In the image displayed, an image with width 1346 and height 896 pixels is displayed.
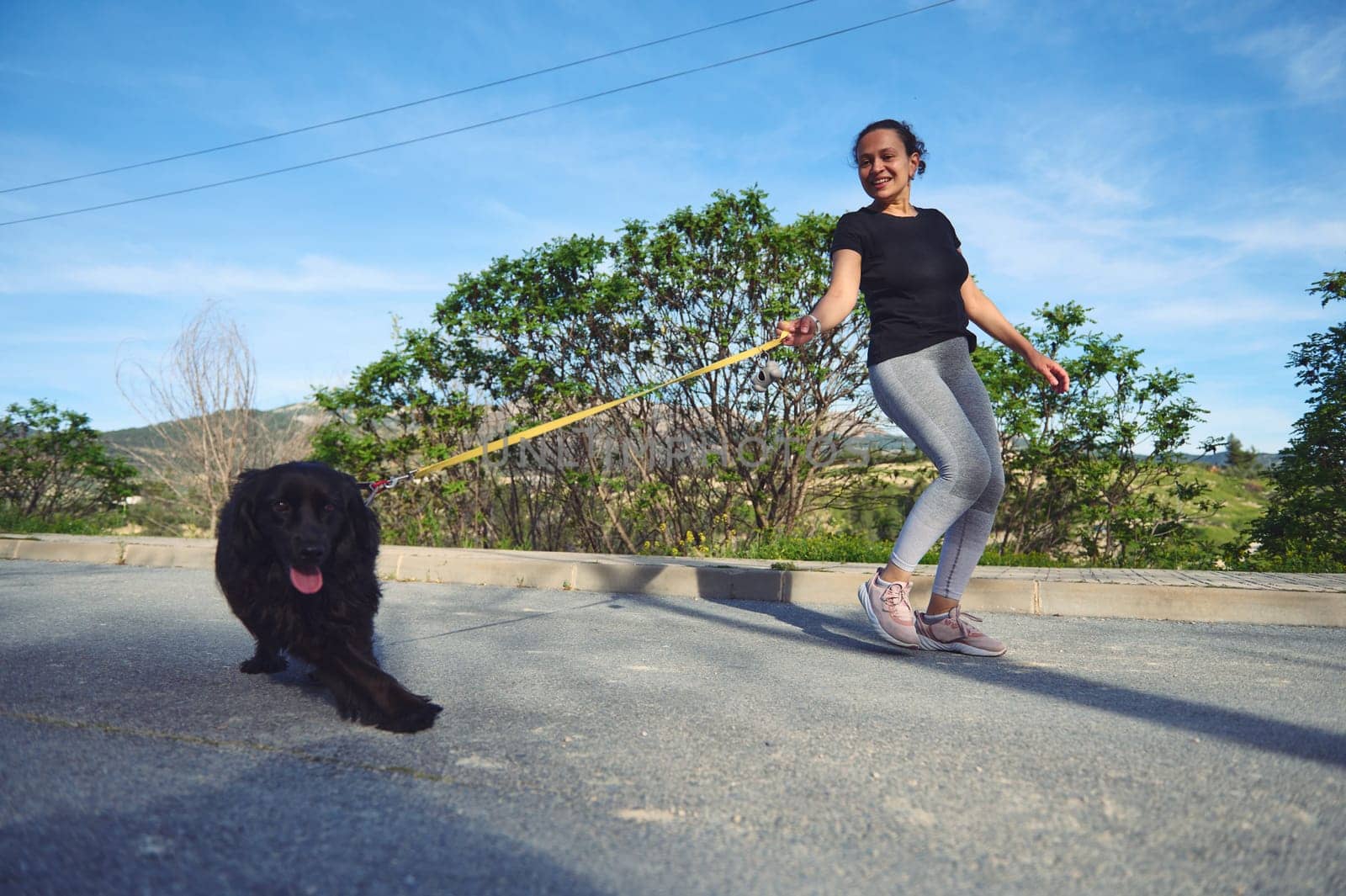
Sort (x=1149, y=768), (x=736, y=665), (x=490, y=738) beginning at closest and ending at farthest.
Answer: (x=1149, y=768)
(x=490, y=738)
(x=736, y=665)

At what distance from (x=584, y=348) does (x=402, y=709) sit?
6569 millimetres

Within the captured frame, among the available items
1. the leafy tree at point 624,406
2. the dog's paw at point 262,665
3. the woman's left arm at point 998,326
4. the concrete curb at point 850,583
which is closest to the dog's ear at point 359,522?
the dog's paw at point 262,665

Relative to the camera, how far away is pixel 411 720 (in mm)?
2426

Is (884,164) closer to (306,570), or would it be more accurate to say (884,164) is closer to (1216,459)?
(306,570)

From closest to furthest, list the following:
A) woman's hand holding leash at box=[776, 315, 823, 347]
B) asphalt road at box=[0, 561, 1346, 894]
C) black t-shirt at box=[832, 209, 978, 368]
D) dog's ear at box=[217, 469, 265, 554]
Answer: asphalt road at box=[0, 561, 1346, 894]
dog's ear at box=[217, 469, 265, 554]
woman's hand holding leash at box=[776, 315, 823, 347]
black t-shirt at box=[832, 209, 978, 368]

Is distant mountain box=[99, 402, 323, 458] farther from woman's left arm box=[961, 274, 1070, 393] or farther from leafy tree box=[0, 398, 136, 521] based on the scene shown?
woman's left arm box=[961, 274, 1070, 393]

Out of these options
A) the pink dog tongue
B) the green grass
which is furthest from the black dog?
the green grass

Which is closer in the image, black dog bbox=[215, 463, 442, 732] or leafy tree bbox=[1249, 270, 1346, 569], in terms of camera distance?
black dog bbox=[215, 463, 442, 732]

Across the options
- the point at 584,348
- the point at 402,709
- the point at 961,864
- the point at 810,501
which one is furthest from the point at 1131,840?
the point at 584,348

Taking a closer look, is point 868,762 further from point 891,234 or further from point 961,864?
point 891,234

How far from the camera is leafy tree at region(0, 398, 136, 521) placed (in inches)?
455

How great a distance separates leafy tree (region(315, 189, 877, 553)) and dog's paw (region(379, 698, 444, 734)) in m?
5.87

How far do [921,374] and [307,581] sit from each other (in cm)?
244

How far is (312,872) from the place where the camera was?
1.50 meters
